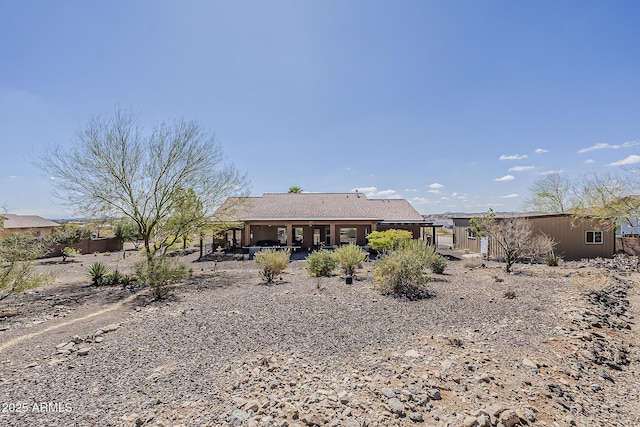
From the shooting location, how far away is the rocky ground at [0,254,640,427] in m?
3.91

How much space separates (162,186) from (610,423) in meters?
15.9

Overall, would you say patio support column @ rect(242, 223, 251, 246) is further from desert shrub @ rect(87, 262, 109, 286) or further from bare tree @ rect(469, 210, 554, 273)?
bare tree @ rect(469, 210, 554, 273)

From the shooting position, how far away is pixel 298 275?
13633 mm

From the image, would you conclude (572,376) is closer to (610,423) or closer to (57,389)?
(610,423)

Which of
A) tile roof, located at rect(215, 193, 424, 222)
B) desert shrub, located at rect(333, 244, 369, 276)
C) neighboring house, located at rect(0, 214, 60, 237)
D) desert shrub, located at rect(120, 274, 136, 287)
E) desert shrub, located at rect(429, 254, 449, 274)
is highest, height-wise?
tile roof, located at rect(215, 193, 424, 222)

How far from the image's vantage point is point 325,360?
5.25 meters

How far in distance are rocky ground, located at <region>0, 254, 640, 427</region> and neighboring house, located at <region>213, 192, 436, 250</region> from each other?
1359 cm

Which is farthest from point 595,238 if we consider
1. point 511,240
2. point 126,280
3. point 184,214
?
point 126,280

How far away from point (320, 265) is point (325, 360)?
724 cm

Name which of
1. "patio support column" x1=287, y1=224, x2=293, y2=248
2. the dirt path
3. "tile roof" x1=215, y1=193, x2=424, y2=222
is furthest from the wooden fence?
the dirt path

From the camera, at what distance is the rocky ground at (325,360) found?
154 inches

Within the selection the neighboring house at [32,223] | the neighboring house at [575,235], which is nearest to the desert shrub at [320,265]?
the neighboring house at [575,235]

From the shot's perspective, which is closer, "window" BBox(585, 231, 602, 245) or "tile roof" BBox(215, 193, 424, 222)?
"window" BBox(585, 231, 602, 245)

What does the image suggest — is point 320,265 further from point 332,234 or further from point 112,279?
point 332,234
